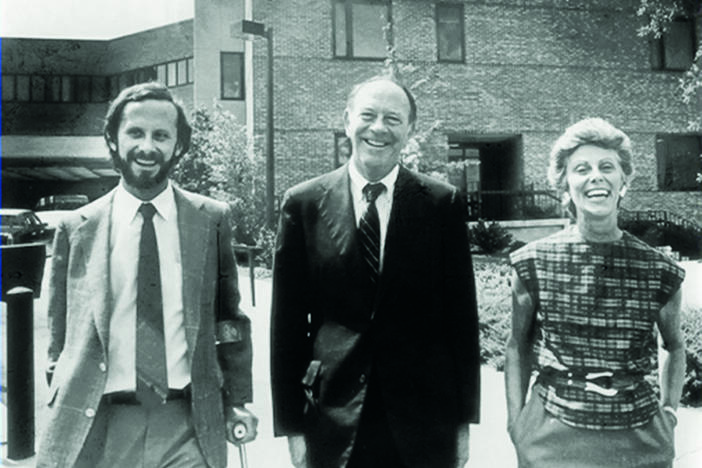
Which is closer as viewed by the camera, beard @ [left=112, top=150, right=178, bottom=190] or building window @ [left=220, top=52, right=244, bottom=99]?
beard @ [left=112, top=150, right=178, bottom=190]

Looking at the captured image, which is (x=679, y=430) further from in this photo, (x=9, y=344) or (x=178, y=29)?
(x=178, y=29)

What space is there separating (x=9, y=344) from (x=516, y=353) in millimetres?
3090

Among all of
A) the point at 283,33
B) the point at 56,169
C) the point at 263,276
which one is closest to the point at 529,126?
the point at 283,33

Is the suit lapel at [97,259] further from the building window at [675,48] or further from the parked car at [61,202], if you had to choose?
the building window at [675,48]

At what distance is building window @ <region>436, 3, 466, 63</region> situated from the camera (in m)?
19.1

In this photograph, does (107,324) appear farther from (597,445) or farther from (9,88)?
(9,88)

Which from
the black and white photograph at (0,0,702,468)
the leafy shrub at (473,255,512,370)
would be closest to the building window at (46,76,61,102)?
the leafy shrub at (473,255,512,370)

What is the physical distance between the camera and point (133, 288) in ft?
8.12

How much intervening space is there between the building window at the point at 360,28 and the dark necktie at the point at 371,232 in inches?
635

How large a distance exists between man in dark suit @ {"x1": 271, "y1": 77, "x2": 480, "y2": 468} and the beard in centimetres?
44

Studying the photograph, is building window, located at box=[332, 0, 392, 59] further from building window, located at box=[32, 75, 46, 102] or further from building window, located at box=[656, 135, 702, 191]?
building window, located at box=[32, 75, 46, 102]

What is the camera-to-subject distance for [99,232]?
2.51m

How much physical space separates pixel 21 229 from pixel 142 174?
42.9ft

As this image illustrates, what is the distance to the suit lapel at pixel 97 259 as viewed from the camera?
2424 mm
